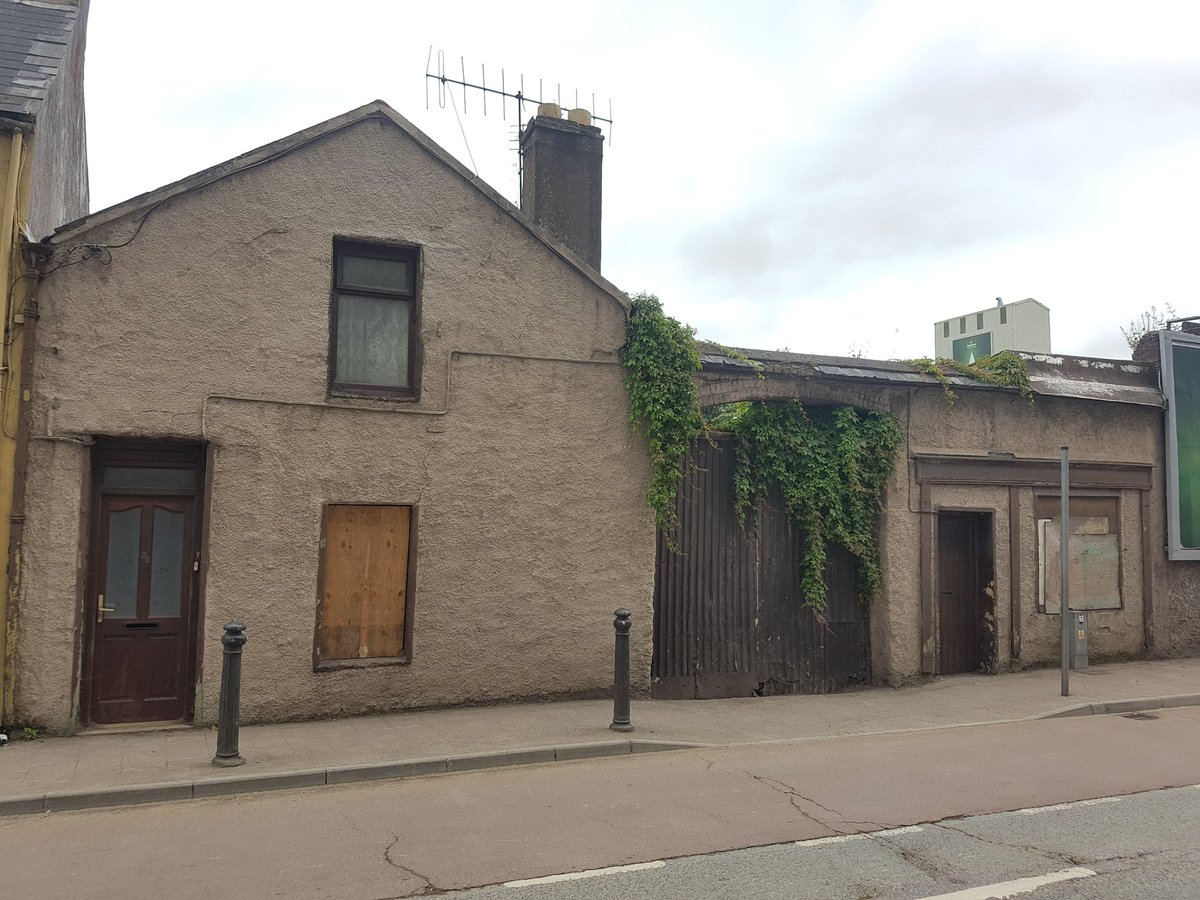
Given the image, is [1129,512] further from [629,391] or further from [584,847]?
[584,847]

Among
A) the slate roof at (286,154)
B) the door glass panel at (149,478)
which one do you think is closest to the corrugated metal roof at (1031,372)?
the slate roof at (286,154)

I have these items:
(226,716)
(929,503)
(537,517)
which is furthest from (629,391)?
(226,716)

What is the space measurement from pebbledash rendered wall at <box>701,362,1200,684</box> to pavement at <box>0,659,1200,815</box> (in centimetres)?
82

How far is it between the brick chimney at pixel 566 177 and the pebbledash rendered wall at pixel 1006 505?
2782 millimetres

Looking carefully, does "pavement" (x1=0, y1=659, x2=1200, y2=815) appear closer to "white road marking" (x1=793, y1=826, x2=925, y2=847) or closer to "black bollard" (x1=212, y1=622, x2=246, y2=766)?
"black bollard" (x1=212, y1=622, x2=246, y2=766)

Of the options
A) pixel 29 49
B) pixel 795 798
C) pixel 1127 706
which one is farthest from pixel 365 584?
pixel 1127 706

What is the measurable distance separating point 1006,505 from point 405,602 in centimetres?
812

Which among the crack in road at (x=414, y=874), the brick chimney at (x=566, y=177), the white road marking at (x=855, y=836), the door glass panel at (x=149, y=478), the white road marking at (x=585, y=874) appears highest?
the brick chimney at (x=566, y=177)

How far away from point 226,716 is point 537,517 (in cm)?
369

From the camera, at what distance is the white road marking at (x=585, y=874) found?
4785 millimetres

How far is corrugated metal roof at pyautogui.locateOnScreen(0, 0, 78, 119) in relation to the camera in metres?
7.94

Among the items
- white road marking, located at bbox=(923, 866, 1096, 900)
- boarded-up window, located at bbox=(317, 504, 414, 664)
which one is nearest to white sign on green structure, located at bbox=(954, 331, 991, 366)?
boarded-up window, located at bbox=(317, 504, 414, 664)

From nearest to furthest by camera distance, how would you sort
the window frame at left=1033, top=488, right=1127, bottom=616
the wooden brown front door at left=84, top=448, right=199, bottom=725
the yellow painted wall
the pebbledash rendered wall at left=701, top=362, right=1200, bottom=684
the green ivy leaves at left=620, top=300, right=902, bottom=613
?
the yellow painted wall → the wooden brown front door at left=84, top=448, right=199, bottom=725 → the green ivy leaves at left=620, top=300, right=902, bottom=613 → the pebbledash rendered wall at left=701, top=362, right=1200, bottom=684 → the window frame at left=1033, top=488, right=1127, bottom=616

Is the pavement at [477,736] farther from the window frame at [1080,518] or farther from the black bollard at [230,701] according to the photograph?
the window frame at [1080,518]
